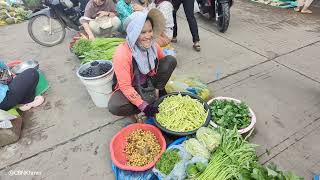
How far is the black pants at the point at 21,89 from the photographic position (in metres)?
3.22

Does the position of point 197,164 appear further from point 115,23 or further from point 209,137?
point 115,23

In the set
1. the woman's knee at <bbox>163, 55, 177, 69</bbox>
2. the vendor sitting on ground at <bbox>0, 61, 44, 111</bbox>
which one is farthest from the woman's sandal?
the woman's knee at <bbox>163, 55, 177, 69</bbox>

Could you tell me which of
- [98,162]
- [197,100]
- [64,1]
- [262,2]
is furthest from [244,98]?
[262,2]

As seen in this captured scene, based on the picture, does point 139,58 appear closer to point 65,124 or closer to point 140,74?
point 140,74

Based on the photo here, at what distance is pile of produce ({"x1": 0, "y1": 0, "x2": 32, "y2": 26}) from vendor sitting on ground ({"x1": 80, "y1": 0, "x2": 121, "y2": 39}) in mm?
2780

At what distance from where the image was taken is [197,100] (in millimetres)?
2859

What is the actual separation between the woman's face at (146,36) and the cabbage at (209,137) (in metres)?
0.96

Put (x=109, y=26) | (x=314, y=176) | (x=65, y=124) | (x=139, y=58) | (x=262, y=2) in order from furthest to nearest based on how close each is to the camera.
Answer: (x=262, y=2), (x=109, y=26), (x=65, y=124), (x=139, y=58), (x=314, y=176)

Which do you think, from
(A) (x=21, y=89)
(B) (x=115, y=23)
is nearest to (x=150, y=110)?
(A) (x=21, y=89)

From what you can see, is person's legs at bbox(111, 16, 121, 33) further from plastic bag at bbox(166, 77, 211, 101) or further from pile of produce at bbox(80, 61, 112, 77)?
plastic bag at bbox(166, 77, 211, 101)

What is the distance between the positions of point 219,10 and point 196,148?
3.57m

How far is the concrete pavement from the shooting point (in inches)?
109

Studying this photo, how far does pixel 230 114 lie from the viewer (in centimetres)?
273

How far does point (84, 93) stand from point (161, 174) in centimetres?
203
